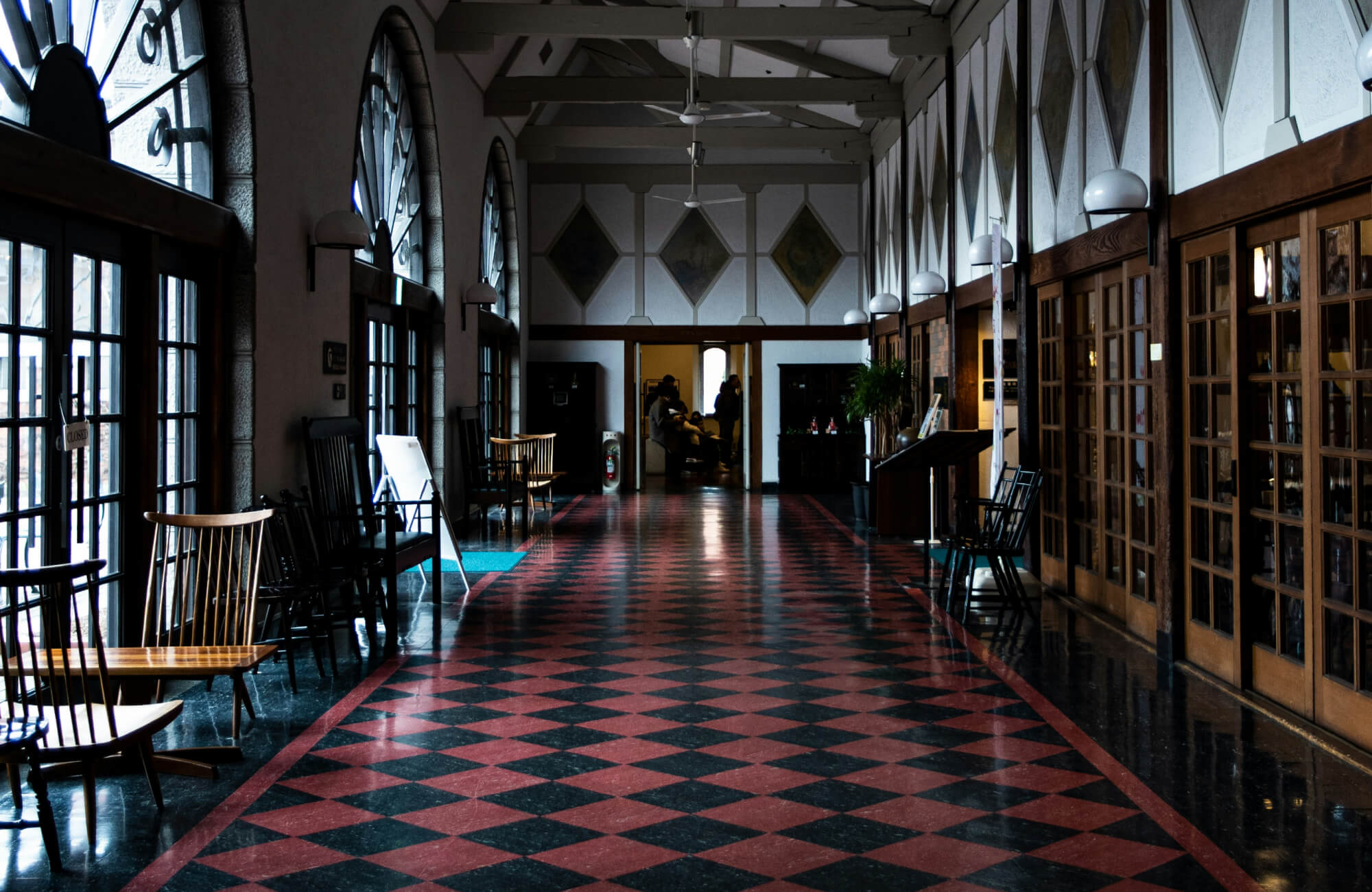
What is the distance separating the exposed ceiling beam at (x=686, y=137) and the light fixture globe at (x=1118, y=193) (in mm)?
8579

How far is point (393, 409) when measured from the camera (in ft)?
31.1

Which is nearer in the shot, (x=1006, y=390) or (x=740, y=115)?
(x=1006, y=390)

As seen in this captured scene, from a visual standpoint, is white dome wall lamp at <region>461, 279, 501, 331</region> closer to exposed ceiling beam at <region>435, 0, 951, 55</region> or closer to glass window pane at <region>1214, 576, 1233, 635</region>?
exposed ceiling beam at <region>435, 0, 951, 55</region>

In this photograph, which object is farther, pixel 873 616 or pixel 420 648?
pixel 873 616

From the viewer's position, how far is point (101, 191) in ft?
14.5

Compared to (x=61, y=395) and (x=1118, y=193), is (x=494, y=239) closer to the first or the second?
(x=1118, y=193)

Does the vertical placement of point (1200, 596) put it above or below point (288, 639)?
above

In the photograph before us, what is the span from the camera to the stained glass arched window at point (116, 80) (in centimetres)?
424

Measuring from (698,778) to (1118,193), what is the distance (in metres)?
3.29

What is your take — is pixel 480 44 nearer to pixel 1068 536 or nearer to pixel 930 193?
pixel 930 193

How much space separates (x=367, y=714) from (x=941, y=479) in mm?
6722

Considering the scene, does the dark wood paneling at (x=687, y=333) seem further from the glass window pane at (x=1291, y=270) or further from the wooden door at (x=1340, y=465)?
the wooden door at (x=1340, y=465)

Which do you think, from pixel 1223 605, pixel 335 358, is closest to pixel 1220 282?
pixel 1223 605

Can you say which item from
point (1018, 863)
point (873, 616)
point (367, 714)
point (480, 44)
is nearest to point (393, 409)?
point (480, 44)
